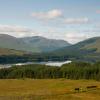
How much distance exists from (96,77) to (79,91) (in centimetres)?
8396

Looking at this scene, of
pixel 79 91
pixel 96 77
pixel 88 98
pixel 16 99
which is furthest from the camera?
pixel 96 77

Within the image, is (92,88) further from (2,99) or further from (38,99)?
(2,99)

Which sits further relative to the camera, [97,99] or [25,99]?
[97,99]

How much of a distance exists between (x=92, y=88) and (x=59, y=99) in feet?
123

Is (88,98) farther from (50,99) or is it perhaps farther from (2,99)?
(2,99)

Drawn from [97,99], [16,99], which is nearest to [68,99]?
[97,99]

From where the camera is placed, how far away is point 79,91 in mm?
113125

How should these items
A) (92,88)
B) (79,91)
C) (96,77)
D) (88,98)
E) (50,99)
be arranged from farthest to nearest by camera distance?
(96,77)
(92,88)
(79,91)
(88,98)
(50,99)

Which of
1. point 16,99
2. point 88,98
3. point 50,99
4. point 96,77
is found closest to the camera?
point 16,99

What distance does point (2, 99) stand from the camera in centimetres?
8275

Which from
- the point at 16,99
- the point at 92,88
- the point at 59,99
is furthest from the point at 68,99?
the point at 92,88

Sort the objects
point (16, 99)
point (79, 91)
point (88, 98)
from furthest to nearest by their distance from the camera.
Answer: point (79, 91) → point (88, 98) → point (16, 99)

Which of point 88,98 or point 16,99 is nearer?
point 16,99

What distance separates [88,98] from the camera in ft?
313
